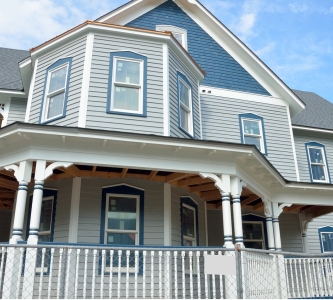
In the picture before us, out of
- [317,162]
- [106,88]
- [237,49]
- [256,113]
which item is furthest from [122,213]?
[317,162]

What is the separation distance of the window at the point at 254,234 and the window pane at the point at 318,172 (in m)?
3.81

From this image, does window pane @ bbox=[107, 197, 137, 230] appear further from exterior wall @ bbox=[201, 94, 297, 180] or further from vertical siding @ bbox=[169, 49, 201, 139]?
exterior wall @ bbox=[201, 94, 297, 180]

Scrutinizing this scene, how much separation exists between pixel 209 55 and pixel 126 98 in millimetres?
5372

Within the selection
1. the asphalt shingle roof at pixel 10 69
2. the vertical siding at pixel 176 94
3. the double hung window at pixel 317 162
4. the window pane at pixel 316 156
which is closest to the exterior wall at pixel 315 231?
the double hung window at pixel 317 162

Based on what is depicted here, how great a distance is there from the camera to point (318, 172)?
48.5 feet

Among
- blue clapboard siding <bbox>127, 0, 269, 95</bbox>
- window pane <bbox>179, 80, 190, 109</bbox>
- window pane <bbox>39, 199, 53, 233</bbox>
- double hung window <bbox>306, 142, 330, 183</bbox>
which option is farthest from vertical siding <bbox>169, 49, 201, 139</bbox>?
double hung window <bbox>306, 142, 330, 183</bbox>

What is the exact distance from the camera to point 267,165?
8703 mm

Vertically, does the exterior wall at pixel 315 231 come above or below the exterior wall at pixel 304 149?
below

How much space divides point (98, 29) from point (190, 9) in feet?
16.4

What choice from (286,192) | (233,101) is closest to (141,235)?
(286,192)

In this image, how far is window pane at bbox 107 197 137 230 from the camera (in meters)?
8.23

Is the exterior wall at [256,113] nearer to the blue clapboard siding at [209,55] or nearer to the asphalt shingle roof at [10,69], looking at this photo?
the blue clapboard siding at [209,55]

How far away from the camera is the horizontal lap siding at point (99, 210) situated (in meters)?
7.98

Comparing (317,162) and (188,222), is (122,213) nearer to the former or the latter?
(188,222)
